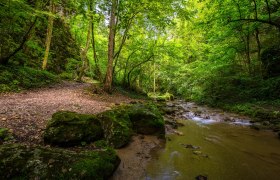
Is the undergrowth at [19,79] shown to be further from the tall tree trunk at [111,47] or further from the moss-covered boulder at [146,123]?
the moss-covered boulder at [146,123]

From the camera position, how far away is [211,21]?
9500mm

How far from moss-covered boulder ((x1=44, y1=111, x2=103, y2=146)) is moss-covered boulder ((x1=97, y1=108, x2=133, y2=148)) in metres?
0.23

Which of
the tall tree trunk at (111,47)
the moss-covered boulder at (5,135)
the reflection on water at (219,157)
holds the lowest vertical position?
the reflection on water at (219,157)

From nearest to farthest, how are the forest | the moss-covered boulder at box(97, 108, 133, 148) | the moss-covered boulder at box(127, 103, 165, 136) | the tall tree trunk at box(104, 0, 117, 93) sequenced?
1. the moss-covered boulder at box(97, 108, 133, 148)
2. the moss-covered boulder at box(127, 103, 165, 136)
3. the forest
4. the tall tree trunk at box(104, 0, 117, 93)

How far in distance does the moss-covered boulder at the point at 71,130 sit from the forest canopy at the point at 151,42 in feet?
14.8

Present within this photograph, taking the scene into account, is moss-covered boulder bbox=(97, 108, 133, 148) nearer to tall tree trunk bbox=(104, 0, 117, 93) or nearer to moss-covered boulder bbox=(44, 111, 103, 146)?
moss-covered boulder bbox=(44, 111, 103, 146)

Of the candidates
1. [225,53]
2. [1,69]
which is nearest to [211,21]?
[225,53]

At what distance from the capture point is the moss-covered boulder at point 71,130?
399cm

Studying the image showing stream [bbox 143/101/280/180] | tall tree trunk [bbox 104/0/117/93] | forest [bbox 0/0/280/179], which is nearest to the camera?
stream [bbox 143/101/280/180]

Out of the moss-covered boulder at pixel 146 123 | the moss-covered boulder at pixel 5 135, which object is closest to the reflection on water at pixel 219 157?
the moss-covered boulder at pixel 146 123

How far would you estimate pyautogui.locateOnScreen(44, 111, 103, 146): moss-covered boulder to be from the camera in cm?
399

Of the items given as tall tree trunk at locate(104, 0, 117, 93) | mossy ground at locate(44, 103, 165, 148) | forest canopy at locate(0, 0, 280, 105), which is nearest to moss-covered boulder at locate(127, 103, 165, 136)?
mossy ground at locate(44, 103, 165, 148)

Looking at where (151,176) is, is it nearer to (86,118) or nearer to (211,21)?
(86,118)

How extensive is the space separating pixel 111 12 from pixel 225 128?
8419 millimetres
